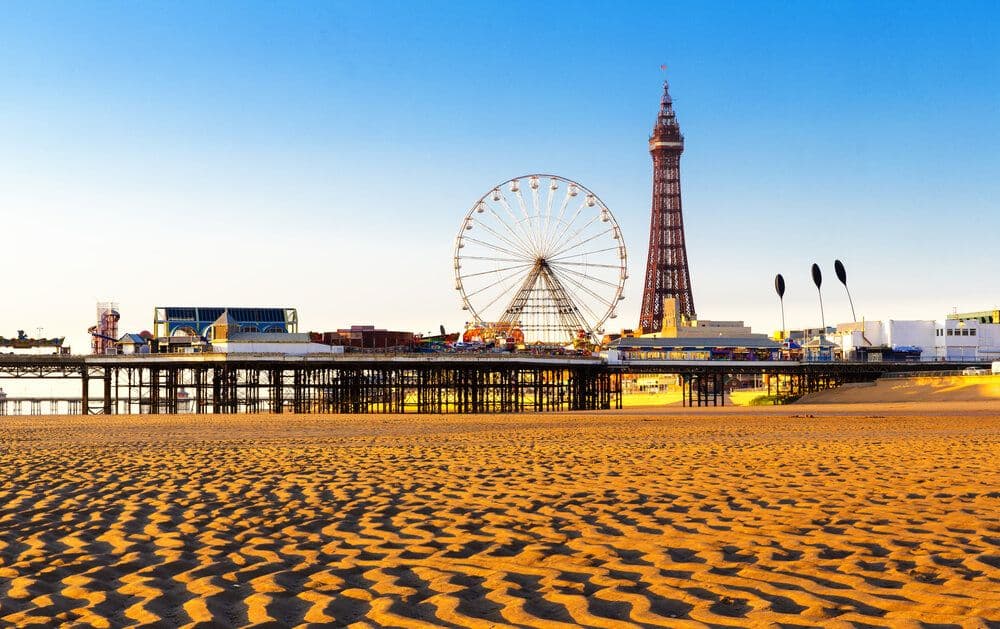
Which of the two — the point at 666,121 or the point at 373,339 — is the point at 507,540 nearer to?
the point at 373,339

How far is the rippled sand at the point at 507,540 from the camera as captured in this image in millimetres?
5395

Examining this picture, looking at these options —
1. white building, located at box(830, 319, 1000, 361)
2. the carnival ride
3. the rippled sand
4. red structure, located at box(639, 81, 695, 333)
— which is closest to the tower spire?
red structure, located at box(639, 81, 695, 333)

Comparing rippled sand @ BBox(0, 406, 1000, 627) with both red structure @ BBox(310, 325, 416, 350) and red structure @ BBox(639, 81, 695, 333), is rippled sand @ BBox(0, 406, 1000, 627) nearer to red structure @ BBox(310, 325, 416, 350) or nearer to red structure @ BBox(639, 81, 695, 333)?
red structure @ BBox(310, 325, 416, 350)

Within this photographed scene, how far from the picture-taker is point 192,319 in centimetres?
8244

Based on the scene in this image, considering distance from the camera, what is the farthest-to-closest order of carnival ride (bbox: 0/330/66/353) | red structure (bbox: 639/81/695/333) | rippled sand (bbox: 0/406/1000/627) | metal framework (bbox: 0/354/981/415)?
1. red structure (bbox: 639/81/695/333)
2. carnival ride (bbox: 0/330/66/353)
3. metal framework (bbox: 0/354/981/415)
4. rippled sand (bbox: 0/406/1000/627)

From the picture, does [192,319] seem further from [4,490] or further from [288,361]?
[4,490]

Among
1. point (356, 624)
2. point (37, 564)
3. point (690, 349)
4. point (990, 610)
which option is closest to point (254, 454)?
point (37, 564)

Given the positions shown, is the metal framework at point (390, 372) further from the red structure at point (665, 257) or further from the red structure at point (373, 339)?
the red structure at point (665, 257)

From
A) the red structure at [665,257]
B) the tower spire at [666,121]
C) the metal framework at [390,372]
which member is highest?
the tower spire at [666,121]

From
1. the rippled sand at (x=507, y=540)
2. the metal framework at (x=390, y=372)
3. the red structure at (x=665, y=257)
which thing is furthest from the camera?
the red structure at (x=665, y=257)

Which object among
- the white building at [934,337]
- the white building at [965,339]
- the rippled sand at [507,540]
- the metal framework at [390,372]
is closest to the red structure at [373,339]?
the metal framework at [390,372]

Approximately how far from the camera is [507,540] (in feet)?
24.8

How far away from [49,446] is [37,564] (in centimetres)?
1290

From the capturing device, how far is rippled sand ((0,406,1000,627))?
17.7ft
